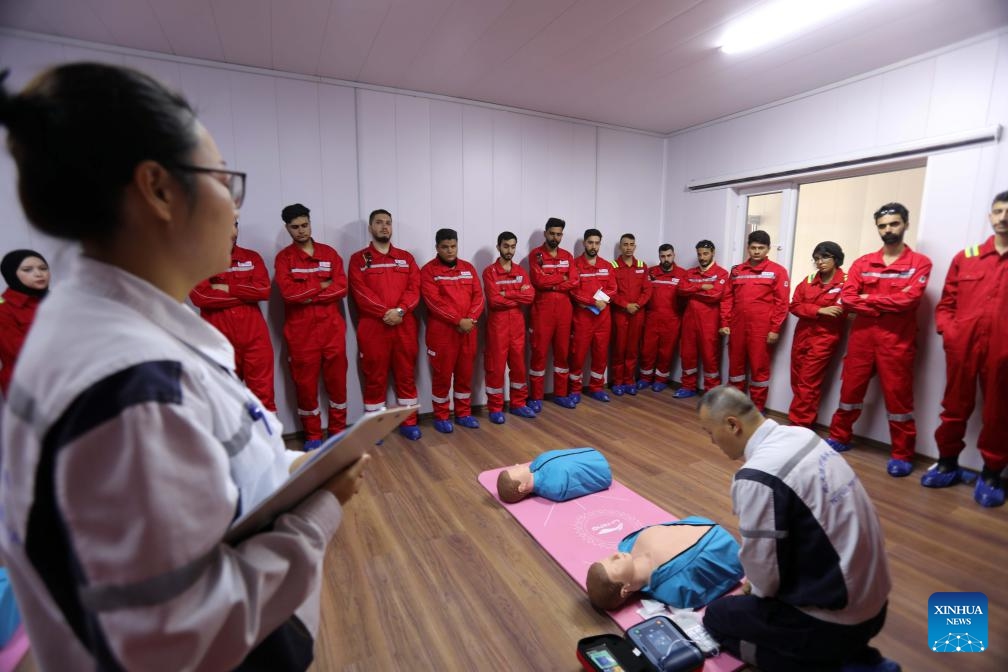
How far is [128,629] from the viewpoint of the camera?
50cm

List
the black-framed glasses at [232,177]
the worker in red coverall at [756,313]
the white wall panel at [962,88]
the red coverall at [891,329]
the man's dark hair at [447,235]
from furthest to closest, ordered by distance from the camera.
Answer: the worker in red coverall at [756,313] < the man's dark hair at [447,235] < the red coverall at [891,329] < the white wall panel at [962,88] < the black-framed glasses at [232,177]

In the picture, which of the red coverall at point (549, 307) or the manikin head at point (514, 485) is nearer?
the manikin head at point (514, 485)

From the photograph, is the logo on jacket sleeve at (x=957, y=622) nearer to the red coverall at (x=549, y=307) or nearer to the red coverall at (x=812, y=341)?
the red coverall at (x=812, y=341)

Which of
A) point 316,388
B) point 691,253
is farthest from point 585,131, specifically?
point 316,388

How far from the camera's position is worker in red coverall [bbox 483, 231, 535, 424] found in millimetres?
4227

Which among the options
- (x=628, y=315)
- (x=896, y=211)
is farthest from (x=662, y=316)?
(x=896, y=211)

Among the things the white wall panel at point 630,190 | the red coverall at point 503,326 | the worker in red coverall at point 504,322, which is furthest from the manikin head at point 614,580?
the white wall panel at point 630,190

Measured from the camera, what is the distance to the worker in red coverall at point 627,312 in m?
5.03

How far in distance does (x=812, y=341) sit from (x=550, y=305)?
7.30ft

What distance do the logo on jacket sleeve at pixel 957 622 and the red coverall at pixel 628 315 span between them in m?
3.25

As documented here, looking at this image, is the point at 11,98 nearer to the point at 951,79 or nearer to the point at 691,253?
the point at 951,79

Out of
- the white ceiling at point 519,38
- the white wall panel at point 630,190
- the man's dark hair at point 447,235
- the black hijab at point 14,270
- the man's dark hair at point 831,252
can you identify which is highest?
the white ceiling at point 519,38

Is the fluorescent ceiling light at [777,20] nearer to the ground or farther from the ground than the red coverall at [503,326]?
farther from the ground

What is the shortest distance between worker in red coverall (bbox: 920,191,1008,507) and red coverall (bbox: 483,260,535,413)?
2976mm
